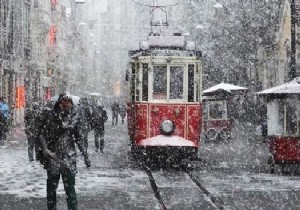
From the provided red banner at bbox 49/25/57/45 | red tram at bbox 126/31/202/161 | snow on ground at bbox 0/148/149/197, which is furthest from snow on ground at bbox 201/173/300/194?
red banner at bbox 49/25/57/45

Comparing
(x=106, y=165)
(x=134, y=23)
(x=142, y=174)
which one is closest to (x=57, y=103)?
(x=142, y=174)

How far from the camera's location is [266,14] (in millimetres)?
40406

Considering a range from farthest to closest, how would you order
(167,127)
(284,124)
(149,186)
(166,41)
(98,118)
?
1. (98,118)
2. (166,41)
3. (167,127)
4. (284,124)
5. (149,186)

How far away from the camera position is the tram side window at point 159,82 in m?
18.3

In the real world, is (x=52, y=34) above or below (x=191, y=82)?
above

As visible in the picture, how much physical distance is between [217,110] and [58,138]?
22.8 m

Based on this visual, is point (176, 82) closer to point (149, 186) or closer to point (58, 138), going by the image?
point (149, 186)

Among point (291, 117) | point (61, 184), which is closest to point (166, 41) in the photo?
point (291, 117)

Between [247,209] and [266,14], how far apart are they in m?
30.5

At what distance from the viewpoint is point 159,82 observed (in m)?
18.4

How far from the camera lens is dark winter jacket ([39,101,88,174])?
375 inches

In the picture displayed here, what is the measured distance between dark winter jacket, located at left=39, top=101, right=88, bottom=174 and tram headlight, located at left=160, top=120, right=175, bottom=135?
8425 millimetres

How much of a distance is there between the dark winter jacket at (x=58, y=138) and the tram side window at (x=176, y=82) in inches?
347

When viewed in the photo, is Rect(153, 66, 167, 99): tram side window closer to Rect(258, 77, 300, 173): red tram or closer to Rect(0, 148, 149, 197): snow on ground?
Rect(0, 148, 149, 197): snow on ground
